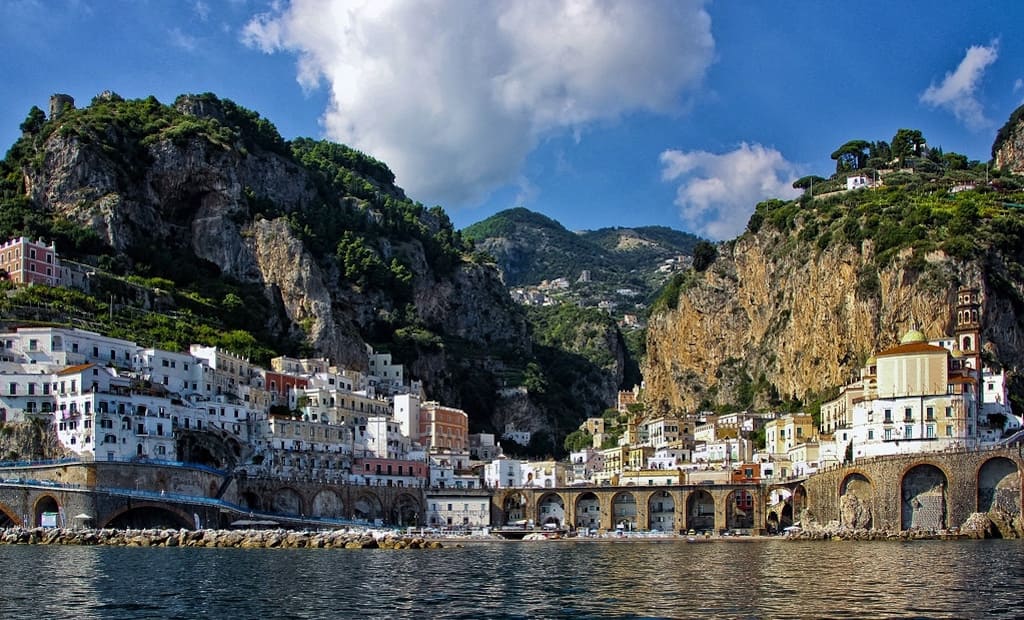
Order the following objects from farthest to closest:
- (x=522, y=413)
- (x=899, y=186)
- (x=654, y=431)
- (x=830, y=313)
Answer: (x=522, y=413) < (x=899, y=186) < (x=654, y=431) < (x=830, y=313)

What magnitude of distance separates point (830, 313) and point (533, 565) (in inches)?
2698

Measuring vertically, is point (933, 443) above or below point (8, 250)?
below

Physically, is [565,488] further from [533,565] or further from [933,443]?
[533,565]

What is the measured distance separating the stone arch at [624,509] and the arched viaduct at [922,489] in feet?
74.8

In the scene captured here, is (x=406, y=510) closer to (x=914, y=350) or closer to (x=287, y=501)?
(x=287, y=501)

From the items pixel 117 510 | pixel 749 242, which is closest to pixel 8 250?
pixel 117 510

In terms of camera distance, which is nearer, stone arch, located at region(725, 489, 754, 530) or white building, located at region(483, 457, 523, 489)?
stone arch, located at region(725, 489, 754, 530)

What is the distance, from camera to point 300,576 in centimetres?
5647

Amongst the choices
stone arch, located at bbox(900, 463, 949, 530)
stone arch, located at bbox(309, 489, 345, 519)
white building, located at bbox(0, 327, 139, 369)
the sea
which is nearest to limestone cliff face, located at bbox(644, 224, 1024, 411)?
stone arch, located at bbox(900, 463, 949, 530)

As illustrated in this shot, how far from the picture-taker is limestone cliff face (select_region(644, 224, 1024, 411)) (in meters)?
113

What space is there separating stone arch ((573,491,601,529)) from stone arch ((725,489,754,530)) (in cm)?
1210

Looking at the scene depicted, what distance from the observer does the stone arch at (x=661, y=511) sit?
111 m

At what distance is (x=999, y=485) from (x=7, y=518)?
65.6 metres

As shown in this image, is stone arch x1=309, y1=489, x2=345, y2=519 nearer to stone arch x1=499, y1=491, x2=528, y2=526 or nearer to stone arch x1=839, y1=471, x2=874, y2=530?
stone arch x1=499, y1=491, x2=528, y2=526
